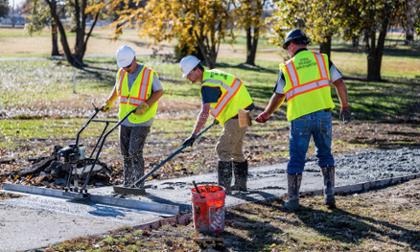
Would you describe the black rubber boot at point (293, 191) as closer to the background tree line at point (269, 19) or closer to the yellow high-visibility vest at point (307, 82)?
the yellow high-visibility vest at point (307, 82)

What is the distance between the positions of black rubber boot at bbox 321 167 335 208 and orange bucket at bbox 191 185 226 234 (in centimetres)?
171

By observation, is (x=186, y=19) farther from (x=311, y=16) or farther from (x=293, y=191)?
(x=293, y=191)

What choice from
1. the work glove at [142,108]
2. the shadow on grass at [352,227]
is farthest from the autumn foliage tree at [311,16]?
the shadow on grass at [352,227]

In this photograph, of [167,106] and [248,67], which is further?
[248,67]

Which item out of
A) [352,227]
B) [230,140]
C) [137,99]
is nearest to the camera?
[352,227]

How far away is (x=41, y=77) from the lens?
3669cm

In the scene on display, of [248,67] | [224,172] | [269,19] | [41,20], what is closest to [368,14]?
[269,19]

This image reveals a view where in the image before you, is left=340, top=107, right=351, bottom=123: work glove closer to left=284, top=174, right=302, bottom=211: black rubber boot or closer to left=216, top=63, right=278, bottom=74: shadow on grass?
left=284, top=174, right=302, bottom=211: black rubber boot

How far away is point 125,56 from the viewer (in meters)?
9.75

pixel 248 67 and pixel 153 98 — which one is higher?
pixel 153 98

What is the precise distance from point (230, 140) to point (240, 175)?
0.63 metres

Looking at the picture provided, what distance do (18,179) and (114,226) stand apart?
152 inches

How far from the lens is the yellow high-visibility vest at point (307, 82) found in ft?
28.6

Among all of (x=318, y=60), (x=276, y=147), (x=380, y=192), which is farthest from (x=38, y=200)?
(x=276, y=147)
